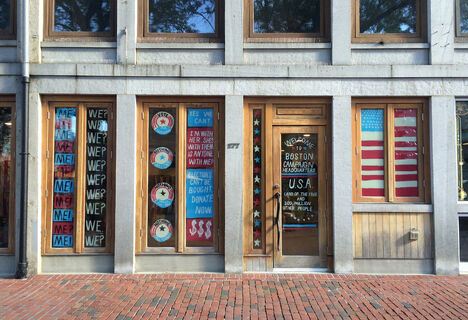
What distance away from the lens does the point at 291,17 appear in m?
6.84

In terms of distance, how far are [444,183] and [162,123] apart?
192 inches

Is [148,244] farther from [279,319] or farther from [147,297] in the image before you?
[279,319]

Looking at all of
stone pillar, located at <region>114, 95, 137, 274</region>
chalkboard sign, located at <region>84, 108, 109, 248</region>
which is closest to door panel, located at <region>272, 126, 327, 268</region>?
stone pillar, located at <region>114, 95, 137, 274</region>

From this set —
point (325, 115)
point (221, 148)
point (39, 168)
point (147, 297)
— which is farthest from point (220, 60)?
point (147, 297)

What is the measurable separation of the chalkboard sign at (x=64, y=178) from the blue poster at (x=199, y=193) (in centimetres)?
200

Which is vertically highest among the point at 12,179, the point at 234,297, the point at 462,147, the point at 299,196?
the point at 462,147

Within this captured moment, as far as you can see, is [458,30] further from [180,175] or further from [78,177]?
[78,177]

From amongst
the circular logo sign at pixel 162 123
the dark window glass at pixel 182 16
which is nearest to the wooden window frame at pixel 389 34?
the dark window glass at pixel 182 16

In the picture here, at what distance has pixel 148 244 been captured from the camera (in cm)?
659

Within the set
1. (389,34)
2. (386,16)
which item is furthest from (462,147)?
(386,16)

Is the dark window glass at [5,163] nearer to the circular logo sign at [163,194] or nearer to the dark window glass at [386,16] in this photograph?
the circular logo sign at [163,194]

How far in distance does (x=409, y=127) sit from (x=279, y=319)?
404cm

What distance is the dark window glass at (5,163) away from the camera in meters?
6.64

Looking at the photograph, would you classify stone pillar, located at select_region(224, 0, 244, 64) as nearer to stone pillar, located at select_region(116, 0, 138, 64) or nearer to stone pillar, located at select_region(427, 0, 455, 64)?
stone pillar, located at select_region(116, 0, 138, 64)
